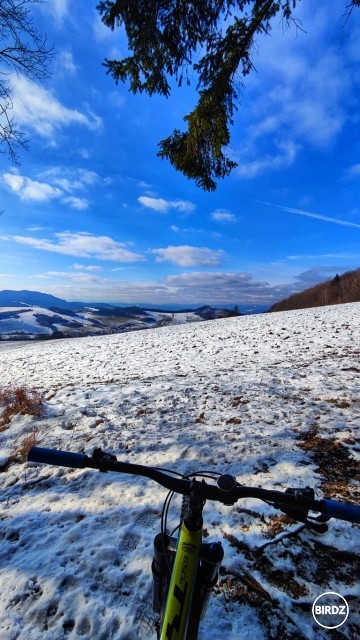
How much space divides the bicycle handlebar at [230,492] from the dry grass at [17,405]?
20.0 feet

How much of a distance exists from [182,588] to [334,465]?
3832 mm

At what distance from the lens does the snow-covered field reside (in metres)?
2.74

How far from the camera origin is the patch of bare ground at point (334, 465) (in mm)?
3946

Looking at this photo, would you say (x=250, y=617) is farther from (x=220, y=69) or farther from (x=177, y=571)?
(x=220, y=69)

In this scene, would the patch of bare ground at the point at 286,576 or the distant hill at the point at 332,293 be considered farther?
the distant hill at the point at 332,293

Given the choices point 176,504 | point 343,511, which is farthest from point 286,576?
point 343,511

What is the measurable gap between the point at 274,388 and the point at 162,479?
668 centimetres

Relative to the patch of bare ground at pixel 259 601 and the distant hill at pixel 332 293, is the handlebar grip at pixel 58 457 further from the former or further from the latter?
the distant hill at pixel 332 293

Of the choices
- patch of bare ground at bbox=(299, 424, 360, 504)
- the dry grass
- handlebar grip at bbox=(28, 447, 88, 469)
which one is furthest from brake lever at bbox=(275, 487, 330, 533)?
the dry grass

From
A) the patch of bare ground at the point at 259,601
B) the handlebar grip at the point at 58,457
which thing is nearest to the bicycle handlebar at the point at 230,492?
the handlebar grip at the point at 58,457

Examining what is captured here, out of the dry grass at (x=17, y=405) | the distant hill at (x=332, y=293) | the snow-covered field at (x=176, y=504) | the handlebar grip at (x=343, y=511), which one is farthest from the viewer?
the distant hill at (x=332, y=293)

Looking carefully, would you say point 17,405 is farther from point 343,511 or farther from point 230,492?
point 343,511

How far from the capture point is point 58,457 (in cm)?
187

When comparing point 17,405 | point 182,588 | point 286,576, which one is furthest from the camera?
point 17,405
